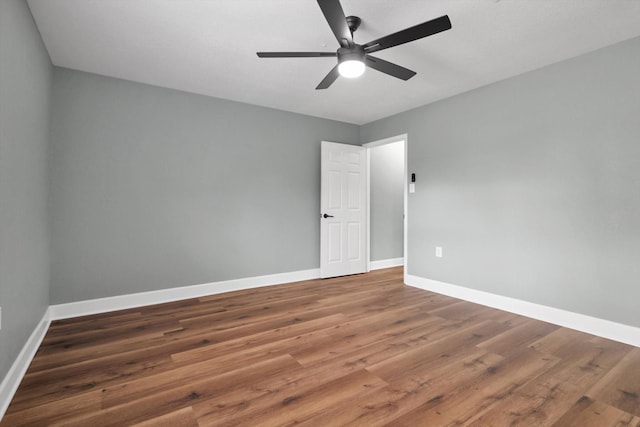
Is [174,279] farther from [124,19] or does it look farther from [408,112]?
[408,112]

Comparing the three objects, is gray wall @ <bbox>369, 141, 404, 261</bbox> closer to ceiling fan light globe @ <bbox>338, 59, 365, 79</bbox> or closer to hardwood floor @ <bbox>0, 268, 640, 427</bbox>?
hardwood floor @ <bbox>0, 268, 640, 427</bbox>

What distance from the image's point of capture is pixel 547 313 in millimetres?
2979

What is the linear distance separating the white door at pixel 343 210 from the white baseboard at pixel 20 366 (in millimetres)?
3224

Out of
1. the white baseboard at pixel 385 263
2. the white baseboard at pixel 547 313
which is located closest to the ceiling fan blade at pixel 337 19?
the white baseboard at pixel 547 313

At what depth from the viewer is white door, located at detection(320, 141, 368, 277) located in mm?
4727

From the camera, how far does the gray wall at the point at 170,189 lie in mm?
3109

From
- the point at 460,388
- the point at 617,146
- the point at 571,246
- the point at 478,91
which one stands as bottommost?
the point at 460,388

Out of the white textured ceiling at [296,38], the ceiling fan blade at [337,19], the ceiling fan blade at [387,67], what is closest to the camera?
the ceiling fan blade at [337,19]

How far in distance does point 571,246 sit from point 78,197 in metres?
4.90

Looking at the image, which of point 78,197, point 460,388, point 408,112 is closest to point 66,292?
point 78,197

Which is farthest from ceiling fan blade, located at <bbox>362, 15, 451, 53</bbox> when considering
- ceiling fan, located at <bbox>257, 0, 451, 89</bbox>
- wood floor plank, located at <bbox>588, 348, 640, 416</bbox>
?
wood floor plank, located at <bbox>588, 348, 640, 416</bbox>

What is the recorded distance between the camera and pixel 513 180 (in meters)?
3.26

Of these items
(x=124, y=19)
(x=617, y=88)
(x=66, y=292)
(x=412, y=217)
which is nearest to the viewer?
(x=124, y=19)

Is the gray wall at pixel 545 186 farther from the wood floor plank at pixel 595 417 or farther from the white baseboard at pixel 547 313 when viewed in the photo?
the wood floor plank at pixel 595 417
